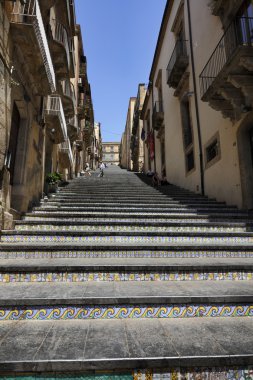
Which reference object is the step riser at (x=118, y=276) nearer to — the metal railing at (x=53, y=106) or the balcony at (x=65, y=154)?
the metal railing at (x=53, y=106)

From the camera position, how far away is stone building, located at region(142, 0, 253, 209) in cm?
678

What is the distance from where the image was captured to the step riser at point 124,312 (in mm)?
2475

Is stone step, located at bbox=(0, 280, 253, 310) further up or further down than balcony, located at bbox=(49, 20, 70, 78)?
further down

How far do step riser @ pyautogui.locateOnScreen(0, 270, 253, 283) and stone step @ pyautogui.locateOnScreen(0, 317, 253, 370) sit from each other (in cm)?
83

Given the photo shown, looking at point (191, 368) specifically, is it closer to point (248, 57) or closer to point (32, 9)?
point (248, 57)

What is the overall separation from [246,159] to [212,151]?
7.63ft

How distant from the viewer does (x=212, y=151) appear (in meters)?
9.45

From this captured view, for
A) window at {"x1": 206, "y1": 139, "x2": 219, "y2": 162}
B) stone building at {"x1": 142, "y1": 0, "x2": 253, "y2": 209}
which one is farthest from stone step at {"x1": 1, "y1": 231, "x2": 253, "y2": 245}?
window at {"x1": 206, "y1": 139, "x2": 219, "y2": 162}

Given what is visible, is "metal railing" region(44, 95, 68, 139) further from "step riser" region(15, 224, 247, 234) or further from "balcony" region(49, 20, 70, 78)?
"step riser" region(15, 224, 247, 234)

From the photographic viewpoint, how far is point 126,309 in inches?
100

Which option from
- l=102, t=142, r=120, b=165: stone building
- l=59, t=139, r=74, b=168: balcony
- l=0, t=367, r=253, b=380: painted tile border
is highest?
l=102, t=142, r=120, b=165: stone building

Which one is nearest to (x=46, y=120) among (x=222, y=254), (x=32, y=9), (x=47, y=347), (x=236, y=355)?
(x=32, y=9)

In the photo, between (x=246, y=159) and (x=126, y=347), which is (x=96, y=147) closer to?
(x=246, y=159)

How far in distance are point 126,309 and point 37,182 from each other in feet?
18.4
